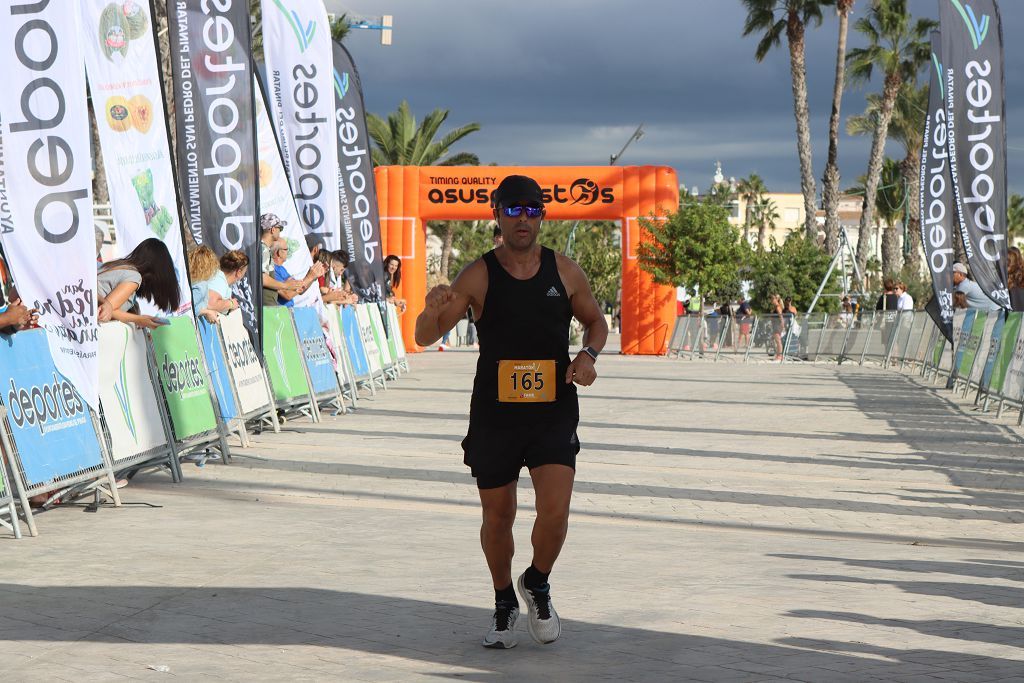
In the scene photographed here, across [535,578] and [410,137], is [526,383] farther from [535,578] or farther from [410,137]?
[410,137]

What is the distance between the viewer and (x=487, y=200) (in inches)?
1548

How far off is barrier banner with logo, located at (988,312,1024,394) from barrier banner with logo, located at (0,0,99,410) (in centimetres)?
1064

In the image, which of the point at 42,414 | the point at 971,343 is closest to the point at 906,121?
the point at 971,343

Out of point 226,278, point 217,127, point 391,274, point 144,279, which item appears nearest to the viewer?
point 144,279


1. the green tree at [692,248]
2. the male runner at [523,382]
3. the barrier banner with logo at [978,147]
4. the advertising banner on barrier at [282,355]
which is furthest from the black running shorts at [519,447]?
the green tree at [692,248]

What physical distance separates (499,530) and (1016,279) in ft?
43.6

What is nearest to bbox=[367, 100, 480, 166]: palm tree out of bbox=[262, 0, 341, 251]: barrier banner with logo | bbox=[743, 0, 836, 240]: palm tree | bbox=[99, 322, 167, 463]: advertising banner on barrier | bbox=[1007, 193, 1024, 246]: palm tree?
bbox=[743, 0, 836, 240]: palm tree

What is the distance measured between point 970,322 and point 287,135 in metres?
9.67

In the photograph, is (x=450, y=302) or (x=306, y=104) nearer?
(x=450, y=302)

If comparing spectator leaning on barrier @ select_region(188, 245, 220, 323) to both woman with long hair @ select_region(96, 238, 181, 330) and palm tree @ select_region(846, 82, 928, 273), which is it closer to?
woman with long hair @ select_region(96, 238, 181, 330)

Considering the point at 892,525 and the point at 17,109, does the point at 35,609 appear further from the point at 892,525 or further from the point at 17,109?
the point at 892,525

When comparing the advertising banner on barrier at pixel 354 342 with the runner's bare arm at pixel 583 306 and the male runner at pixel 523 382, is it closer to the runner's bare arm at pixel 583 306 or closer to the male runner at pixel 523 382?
the runner's bare arm at pixel 583 306

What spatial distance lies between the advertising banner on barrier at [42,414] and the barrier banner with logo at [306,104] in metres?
9.83

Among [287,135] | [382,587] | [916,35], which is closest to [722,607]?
[382,587]
